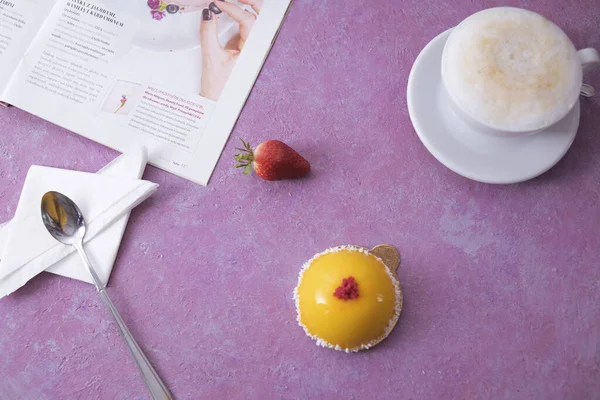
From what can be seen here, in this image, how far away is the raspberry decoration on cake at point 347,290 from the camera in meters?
0.57

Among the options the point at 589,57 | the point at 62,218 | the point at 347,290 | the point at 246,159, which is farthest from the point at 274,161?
the point at 589,57

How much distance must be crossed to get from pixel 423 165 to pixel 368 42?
199 millimetres

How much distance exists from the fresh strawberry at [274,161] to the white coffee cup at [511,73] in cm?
21

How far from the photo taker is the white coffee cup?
1.79 feet

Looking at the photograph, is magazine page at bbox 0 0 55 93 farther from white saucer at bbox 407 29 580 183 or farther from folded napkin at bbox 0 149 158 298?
white saucer at bbox 407 29 580 183

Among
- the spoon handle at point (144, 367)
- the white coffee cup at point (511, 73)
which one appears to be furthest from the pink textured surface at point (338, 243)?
the white coffee cup at point (511, 73)

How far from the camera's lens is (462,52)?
22.3 inches

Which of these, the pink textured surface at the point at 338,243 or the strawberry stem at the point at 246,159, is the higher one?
the strawberry stem at the point at 246,159

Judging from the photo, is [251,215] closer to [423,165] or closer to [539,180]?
[423,165]

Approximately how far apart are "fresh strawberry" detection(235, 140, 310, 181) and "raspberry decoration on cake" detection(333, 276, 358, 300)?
0.17 metres

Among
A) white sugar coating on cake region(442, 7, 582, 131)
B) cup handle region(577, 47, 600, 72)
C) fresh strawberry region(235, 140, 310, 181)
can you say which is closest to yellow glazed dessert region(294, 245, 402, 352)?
fresh strawberry region(235, 140, 310, 181)

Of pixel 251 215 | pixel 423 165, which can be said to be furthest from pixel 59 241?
pixel 423 165

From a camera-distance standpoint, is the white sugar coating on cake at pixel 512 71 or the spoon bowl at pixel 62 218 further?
the spoon bowl at pixel 62 218

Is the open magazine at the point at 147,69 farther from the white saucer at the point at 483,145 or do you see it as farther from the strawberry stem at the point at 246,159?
the white saucer at the point at 483,145
